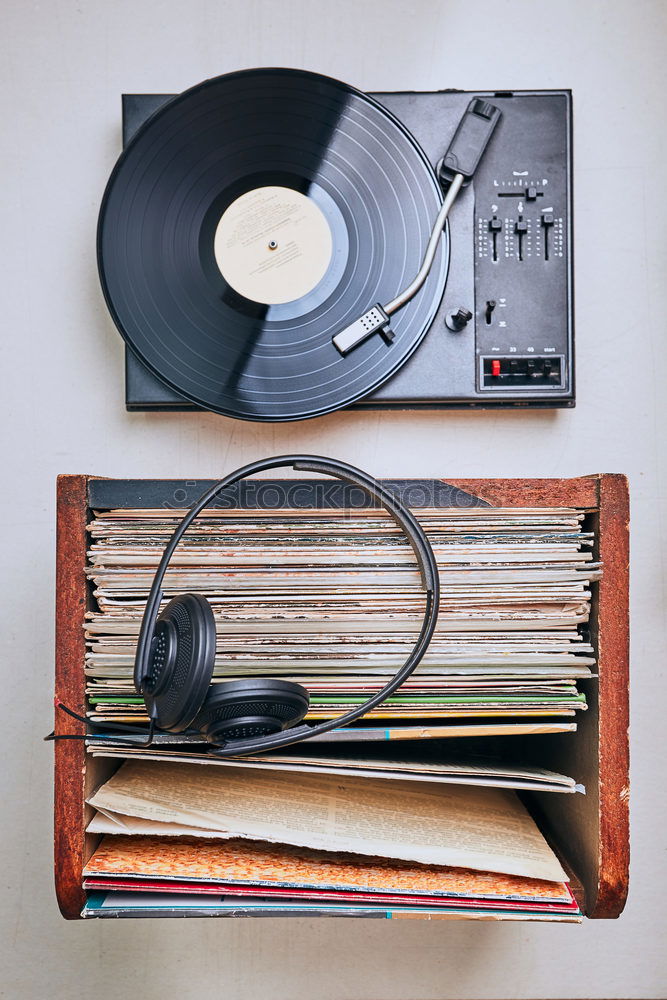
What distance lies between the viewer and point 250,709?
0.56m

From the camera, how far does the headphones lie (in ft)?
1.76

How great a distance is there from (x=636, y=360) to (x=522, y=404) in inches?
6.7

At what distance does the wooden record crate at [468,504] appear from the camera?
60cm

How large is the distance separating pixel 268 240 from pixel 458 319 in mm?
224

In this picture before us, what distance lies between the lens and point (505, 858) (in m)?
0.64

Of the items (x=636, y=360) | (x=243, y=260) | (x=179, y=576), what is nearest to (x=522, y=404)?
(x=636, y=360)

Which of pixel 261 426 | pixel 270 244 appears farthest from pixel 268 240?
pixel 261 426

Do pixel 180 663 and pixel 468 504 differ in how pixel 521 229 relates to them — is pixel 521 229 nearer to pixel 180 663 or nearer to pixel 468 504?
pixel 468 504

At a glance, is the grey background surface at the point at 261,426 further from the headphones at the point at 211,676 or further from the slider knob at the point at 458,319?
the headphones at the point at 211,676

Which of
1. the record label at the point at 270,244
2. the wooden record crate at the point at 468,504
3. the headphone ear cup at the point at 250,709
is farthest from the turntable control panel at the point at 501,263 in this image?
the headphone ear cup at the point at 250,709

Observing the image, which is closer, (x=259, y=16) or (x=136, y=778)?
(x=136, y=778)

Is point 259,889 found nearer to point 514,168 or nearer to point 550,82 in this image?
point 514,168

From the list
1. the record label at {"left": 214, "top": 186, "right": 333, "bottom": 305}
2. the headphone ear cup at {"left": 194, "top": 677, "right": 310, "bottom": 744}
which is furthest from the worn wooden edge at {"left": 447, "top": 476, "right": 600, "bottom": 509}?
the record label at {"left": 214, "top": 186, "right": 333, "bottom": 305}

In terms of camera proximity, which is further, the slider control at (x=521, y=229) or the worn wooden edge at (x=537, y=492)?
the slider control at (x=521, y=229)
